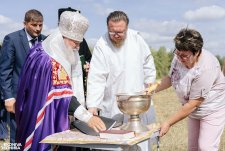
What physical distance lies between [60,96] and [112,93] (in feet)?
3.20

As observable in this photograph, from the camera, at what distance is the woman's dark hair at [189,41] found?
3.59 meters

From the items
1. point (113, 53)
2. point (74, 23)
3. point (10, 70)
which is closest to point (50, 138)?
point (74, 23)

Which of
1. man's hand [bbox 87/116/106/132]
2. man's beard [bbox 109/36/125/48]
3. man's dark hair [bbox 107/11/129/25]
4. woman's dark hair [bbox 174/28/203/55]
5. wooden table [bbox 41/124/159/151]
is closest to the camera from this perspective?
wooden table [bbox 41/124/159/151]

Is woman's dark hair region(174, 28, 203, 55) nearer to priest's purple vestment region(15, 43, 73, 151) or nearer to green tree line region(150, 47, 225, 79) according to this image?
priest's purple vestment region(15, 43, 73, 151)

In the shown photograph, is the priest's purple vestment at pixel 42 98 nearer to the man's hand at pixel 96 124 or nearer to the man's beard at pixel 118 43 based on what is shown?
the man's hand at pixel 96 124

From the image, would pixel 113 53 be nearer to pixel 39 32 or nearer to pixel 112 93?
pixel 112 93

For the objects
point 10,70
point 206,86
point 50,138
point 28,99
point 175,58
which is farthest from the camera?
point 10,70

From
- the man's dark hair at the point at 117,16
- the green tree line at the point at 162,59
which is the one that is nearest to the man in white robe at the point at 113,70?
the man's dark hair at the point at 117,16

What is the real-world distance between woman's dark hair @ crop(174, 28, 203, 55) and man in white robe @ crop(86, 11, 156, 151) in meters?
0.60

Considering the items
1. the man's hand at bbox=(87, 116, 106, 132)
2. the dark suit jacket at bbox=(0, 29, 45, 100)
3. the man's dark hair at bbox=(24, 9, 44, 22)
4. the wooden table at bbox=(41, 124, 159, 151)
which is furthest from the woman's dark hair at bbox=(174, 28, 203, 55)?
the dark suit jacket at bbox=(0, 29, 45, 100)

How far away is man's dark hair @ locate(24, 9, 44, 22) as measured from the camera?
16.4ft

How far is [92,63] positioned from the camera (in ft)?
13.8

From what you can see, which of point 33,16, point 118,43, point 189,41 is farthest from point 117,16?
point 33,16

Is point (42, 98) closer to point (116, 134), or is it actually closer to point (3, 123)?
point (116, 134)
